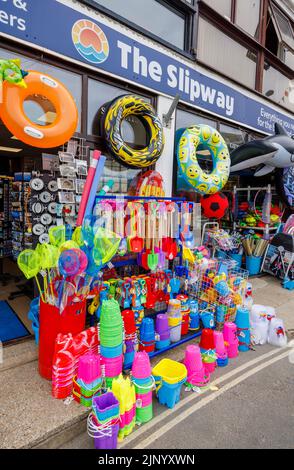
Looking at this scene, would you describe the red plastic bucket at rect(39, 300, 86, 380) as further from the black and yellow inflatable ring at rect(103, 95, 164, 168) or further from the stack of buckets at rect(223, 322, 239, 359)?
the black and yellow inflatable ring at rect(103, 95, 164, 168)

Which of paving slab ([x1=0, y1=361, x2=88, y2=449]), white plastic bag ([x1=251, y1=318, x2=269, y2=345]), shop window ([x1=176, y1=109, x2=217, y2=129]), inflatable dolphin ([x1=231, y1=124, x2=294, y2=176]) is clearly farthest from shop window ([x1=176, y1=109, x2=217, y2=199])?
paving slab ([x1=0, y1=361, x2=88, y2=449])

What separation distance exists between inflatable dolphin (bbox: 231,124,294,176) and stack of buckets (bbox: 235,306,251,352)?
3028 mm

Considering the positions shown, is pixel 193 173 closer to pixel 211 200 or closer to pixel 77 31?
pixel 211 200

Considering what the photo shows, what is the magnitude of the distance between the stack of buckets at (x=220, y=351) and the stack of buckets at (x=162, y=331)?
0.50m

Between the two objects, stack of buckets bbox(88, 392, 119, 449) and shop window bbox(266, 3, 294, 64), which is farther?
shop window bbox(266, 3, 294, 64)

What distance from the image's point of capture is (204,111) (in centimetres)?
493

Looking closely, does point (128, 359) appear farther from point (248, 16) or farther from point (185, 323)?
point (248, 16)

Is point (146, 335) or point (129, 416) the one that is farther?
point (146, 335)

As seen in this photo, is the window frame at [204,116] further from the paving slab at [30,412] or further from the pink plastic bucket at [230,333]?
the paving slab at [30,412]

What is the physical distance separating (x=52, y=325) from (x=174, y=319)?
1.35 m

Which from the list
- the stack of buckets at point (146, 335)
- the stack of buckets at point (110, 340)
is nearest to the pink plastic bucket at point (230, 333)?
the stack of buckets at point (146, 335)

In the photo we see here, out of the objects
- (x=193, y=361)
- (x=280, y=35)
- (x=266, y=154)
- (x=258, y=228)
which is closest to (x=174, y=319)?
(x=193, y=361)

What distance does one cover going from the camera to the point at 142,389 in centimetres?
202

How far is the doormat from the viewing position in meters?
3.03
